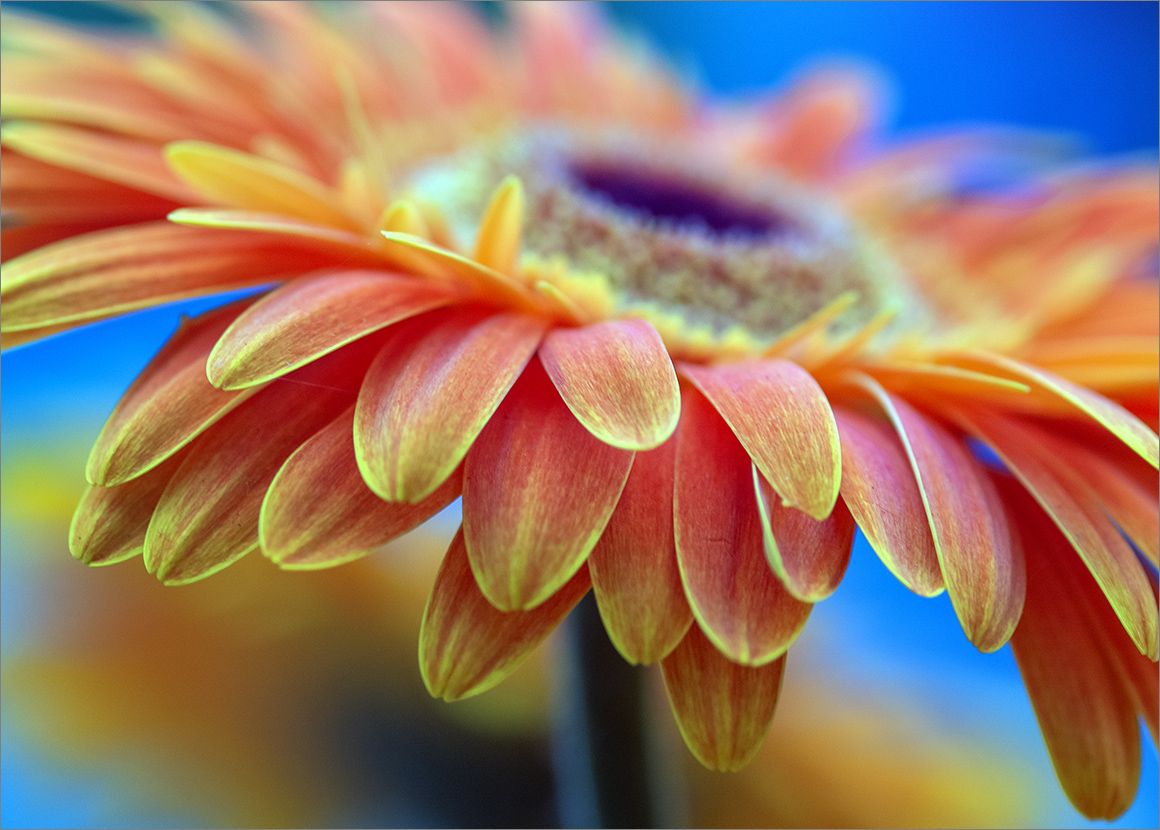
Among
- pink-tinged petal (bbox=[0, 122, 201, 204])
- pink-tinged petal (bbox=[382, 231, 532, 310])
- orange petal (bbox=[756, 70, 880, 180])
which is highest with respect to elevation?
orange petal (bbox=[756, 70, 880, 180])

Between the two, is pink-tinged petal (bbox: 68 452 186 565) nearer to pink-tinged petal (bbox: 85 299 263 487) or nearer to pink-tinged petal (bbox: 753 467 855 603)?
pink-tinged petal (bbox: 85 299 263 487)

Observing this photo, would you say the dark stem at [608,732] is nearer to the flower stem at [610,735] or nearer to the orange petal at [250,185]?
the flower stem at [610,735]

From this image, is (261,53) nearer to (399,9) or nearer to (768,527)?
(399,9)

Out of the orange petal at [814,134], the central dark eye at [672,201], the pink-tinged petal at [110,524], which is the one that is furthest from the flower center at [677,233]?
the pink-tinged petal at [110,524]

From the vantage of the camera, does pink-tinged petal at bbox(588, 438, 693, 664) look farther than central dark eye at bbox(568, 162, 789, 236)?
No

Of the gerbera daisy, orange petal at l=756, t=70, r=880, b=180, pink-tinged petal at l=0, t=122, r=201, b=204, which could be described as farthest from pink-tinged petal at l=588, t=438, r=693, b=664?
orange petal at l=756, t=70, r=880, b=180

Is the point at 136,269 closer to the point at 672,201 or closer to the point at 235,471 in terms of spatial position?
the point at 235,471
